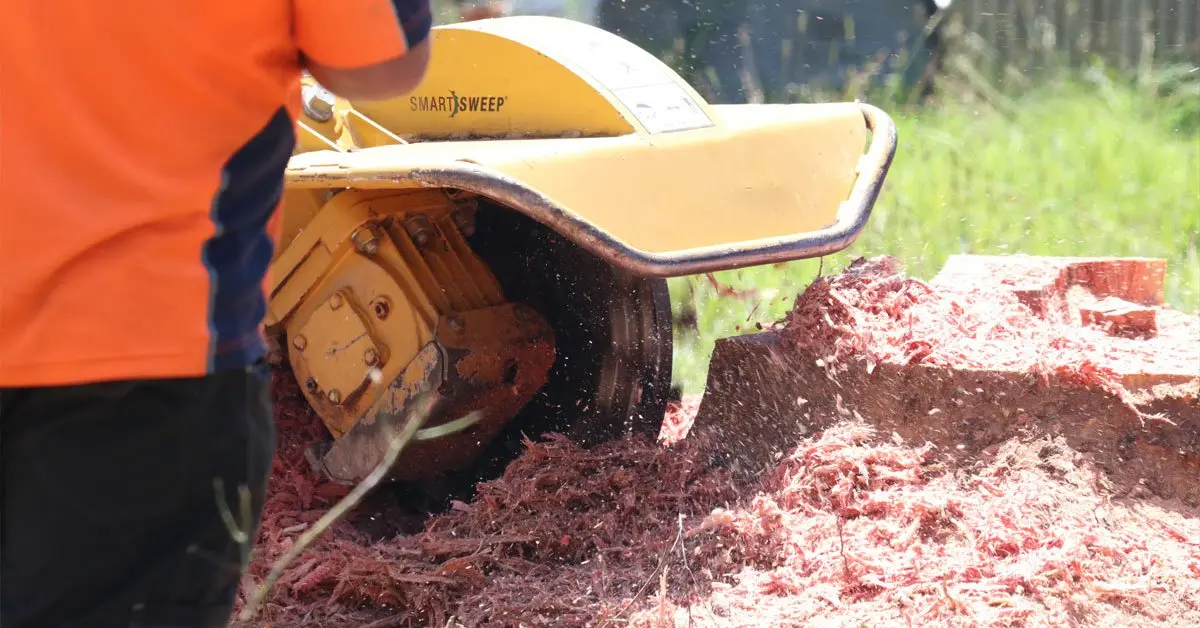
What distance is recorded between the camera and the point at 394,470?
118 inches

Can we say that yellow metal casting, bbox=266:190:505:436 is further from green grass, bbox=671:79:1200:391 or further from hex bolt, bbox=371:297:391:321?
green grass, bbox=671:79:1200:391

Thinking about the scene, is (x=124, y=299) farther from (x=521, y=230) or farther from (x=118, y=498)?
(x=521, y=230)

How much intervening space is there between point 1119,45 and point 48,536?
778 centimetres

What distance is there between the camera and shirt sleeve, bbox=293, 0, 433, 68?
1.27 metres

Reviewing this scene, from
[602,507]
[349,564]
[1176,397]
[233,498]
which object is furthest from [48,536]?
[1176,397]

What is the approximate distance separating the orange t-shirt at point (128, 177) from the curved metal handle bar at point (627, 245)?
924 mm

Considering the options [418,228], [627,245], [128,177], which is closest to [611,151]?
[627,245]

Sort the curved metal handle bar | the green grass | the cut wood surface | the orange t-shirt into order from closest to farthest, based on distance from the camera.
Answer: the orange t-shirt
the curved metal handle bar
the cut wood surface
the green grass

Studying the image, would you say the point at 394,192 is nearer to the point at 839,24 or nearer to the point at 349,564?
the point at 349,564

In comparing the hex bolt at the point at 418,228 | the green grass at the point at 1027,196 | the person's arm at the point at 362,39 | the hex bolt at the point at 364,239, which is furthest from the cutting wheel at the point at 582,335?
the person's arm at the point at 362,39

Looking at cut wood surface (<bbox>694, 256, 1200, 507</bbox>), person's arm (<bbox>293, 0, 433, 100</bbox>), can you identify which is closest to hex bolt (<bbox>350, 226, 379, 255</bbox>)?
cut wood surface (<bbox>694, 256, 1200, 507</bbox>)

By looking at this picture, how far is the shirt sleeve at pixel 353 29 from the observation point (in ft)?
4.15

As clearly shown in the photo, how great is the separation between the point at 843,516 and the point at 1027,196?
3.22 metres

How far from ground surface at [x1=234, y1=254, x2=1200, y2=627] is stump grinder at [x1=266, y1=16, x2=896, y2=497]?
7.7 inches
